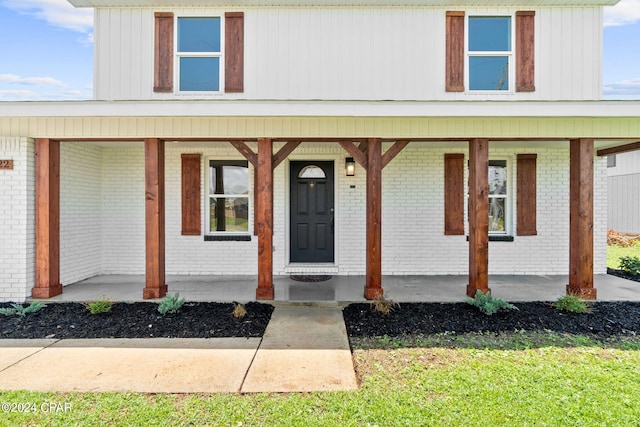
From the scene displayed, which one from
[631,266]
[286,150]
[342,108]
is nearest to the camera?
[342,108]

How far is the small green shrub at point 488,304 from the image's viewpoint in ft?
14.2

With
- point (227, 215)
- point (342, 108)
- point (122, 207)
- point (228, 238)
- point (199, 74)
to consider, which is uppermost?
point (199, 74)

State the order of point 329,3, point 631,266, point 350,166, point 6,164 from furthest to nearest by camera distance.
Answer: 1. point 631,266
2. point 350,166
3. point 329,3
4. point 6,164

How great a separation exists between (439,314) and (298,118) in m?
3.22

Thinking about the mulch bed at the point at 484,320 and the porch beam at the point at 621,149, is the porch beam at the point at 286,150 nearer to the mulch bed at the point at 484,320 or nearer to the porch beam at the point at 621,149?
the mulch bed at the point at 484,320

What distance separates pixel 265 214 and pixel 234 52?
3.05 meters

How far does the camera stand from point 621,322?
4.16m

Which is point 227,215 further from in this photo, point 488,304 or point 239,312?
point 488,304

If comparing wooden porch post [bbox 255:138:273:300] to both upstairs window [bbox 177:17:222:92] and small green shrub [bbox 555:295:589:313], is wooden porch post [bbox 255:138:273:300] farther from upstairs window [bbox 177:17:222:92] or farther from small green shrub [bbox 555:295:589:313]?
small green shrub [bbox 555:295:589:313]

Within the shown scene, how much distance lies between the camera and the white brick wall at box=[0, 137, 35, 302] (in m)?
4.89

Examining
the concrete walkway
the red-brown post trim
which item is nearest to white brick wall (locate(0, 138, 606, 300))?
the red-brown post trim

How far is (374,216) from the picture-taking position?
4.95m

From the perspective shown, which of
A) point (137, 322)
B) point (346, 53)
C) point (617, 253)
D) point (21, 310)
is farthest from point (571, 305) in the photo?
point (617, 253)

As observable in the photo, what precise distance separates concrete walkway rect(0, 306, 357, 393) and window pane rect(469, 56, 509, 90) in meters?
4.84
